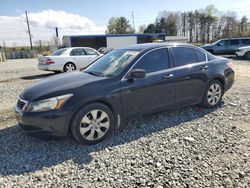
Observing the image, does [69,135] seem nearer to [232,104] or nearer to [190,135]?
[190,135]

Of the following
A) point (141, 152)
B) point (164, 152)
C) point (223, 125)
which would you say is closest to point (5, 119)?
point (141, 152)

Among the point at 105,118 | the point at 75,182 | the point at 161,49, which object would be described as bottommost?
the point at 75,182

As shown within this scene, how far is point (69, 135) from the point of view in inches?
151

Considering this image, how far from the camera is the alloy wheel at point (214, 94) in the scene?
503cm

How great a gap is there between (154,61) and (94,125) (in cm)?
Answer: 168

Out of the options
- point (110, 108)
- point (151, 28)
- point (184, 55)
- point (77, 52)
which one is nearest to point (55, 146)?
point (110, 108)

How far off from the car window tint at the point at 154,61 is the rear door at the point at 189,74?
24 centimetres

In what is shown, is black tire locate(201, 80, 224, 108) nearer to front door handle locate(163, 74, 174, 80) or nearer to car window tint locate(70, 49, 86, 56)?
front door handle locate(163, 74, 174, 80)

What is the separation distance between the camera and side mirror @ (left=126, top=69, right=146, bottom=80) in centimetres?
379

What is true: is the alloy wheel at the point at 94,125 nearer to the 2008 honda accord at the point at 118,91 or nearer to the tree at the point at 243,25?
the 2008 honda accord at the point at 118,91

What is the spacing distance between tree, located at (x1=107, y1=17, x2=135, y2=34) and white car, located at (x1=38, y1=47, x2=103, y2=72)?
193ft

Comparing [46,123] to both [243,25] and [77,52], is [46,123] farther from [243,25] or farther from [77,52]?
[243,25]

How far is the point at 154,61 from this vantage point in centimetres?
427

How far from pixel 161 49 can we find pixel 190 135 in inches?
68.5
